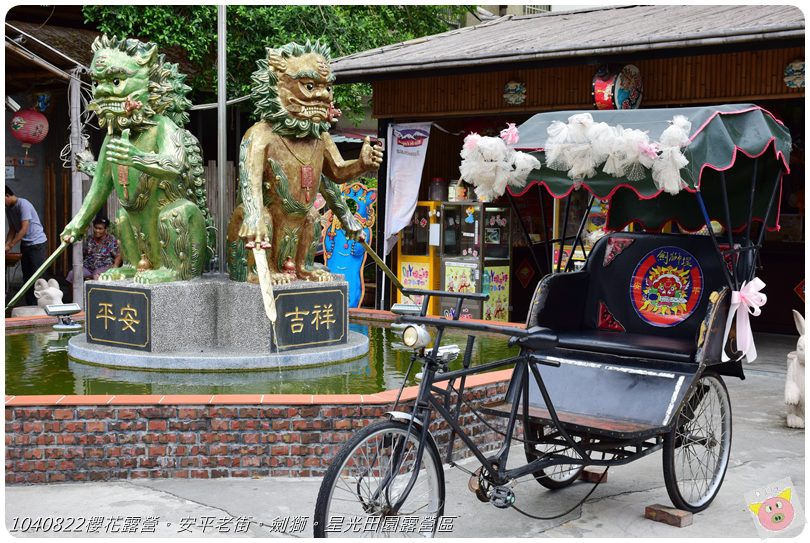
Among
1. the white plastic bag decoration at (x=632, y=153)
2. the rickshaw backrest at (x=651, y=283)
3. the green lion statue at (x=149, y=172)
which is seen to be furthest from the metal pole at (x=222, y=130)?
the white plastic bag decoration at (x=632, y=153)

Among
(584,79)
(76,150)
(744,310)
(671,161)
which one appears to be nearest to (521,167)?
(671,161)

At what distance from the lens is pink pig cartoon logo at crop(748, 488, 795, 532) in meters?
5.18

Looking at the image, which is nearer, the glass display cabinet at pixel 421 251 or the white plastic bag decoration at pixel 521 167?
the white plastic bag decoration at pixel 521 167

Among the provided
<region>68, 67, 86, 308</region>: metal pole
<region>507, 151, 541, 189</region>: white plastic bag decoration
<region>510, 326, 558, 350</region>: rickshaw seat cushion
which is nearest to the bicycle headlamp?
<region>510, 326, 558, 350</region>: rickshaw seat cushion

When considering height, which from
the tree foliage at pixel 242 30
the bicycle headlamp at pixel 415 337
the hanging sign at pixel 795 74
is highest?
the tree foliage at pixel 242 30

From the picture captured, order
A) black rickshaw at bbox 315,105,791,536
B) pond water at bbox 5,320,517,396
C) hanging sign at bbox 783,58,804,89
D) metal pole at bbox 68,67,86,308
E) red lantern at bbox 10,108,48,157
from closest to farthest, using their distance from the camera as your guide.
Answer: black rickshaw at bbox 315,105,791,536 < pond water at bbox 5,320,517,396 < hanging sign at bbox 783,58,804,89 < metal pole at bbox 68,67,86,308 < red lantern at bbox 10,108,48,157

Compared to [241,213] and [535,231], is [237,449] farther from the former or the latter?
[535,231]

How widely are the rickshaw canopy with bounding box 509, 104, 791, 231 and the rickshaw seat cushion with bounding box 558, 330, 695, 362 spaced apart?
34.0 inches

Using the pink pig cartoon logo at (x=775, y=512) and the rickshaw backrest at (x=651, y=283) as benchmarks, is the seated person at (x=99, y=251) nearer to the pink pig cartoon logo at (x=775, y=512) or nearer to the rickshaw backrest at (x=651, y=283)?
the rickshaw backrest at (x=651, y=283)

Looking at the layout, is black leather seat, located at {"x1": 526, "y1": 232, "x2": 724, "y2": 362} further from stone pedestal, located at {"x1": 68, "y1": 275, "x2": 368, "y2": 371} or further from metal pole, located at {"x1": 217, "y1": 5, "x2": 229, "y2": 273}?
metal pole, located at {"x1": 217, "y1": 5, "x2": 229, "y2": 273}

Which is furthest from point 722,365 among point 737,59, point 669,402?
point 737,59

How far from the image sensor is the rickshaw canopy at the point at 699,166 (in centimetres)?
547

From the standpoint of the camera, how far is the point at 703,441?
580 cm

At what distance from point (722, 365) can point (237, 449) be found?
2985 mm
